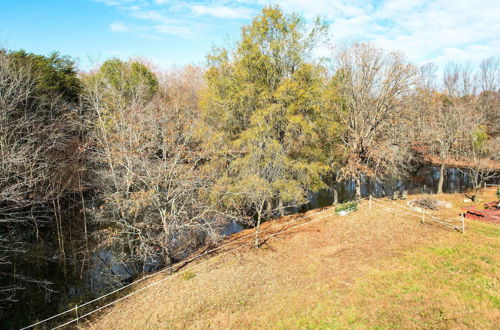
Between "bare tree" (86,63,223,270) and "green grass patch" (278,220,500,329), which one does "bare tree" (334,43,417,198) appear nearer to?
"green grass patch" (278,220,500,329)

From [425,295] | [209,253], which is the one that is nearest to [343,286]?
[425,295]

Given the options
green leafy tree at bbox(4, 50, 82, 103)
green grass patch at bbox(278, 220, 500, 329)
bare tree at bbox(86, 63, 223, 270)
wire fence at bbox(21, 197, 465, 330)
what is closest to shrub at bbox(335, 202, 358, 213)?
wire fence at bbox(21, 197, 465, 330)

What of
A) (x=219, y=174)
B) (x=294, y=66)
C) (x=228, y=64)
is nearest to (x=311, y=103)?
(x=294, y=66)

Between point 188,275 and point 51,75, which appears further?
point 51,75

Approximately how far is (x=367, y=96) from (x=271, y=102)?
274 inches

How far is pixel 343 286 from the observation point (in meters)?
10.9

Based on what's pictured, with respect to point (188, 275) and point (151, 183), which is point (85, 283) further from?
point (151, 183)

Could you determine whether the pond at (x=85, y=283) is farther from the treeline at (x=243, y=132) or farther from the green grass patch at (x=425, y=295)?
the green grass patch at (x=425, y=295)

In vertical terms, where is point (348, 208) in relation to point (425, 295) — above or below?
above

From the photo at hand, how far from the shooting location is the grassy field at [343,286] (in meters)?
9.07

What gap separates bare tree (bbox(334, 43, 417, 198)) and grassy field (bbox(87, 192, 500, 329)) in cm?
648

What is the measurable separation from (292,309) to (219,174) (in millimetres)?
11365

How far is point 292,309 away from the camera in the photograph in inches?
388

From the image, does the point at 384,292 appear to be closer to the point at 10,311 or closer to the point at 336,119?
the point at 336,119
